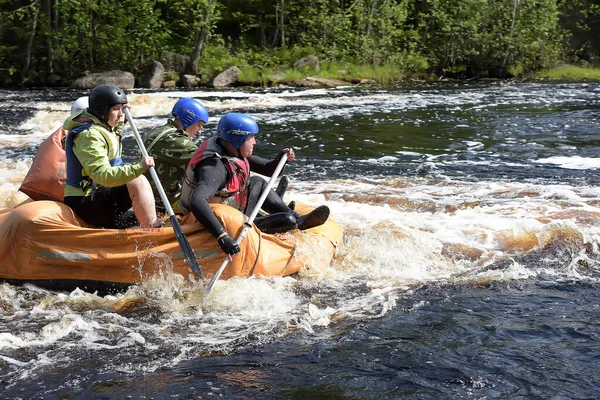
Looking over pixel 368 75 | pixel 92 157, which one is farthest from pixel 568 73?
pixel 92 157

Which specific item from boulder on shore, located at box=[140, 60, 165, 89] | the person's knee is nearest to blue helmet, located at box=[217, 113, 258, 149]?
the person's knee

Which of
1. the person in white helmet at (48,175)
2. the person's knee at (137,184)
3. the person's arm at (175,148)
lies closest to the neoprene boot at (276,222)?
the person's arm at (175,148)

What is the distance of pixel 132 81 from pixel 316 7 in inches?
496

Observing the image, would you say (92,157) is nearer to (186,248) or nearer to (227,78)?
(186,248)

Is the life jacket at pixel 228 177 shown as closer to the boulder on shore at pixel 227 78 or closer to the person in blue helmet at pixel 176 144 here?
the person in blue helmet at pixel 176 144

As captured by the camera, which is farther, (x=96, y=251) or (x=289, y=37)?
(x=289, y=37)

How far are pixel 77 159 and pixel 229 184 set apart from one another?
48.3 inches

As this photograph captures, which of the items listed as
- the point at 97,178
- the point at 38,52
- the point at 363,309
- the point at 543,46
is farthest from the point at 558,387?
the point at 543,46

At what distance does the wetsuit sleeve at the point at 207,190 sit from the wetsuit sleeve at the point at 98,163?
507mm

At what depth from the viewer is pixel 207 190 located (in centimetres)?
583

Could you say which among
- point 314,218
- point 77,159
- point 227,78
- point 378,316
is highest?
point 77,159

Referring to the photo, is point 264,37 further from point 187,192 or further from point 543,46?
point 187,192

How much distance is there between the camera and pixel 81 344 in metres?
5.08

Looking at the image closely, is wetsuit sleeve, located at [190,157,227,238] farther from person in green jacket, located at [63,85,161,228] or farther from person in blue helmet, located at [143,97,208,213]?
person in blue helmet, located at [143,97,208,213]
